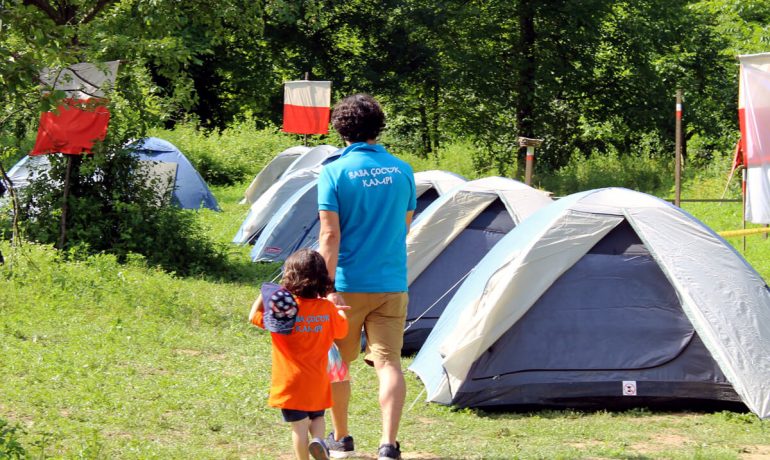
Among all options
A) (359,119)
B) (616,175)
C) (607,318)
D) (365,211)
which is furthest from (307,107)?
(365,211)

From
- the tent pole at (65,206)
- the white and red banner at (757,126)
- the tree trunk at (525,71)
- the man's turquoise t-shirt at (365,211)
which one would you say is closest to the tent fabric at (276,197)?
the tent pole at (65,206)

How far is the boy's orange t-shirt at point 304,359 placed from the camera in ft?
15.4

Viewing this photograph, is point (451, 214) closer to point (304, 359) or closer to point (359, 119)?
point (359, 119)

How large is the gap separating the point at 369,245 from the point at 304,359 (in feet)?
2.21

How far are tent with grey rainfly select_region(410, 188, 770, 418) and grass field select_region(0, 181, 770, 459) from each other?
0.56 feet

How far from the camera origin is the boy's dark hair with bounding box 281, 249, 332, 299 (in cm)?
473

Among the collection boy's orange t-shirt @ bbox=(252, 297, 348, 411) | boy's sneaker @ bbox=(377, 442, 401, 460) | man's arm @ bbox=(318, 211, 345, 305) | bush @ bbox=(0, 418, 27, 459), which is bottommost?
boy's sneaker @ bbox=(377, 442, 401, 460)

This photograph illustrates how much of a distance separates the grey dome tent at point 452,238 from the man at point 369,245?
3.45 m

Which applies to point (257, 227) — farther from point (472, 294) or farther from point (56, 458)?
point (56, 458)

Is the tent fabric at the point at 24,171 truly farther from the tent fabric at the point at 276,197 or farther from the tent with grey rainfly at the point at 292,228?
the tent fabric at the point at 276,197

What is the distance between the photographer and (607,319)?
6746mm

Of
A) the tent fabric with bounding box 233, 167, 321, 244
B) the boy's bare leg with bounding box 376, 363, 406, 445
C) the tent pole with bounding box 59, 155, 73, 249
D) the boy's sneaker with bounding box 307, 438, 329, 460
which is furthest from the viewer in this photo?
the tent fabric with bounding box 233, 167, 321, 244

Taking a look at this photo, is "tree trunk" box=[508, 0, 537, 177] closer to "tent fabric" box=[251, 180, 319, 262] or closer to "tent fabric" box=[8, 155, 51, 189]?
"tent fabric" box=[8, 155, 51, 189]

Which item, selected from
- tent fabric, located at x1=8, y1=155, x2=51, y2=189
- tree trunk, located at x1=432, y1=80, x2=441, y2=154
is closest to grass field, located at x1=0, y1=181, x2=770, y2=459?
tent fabric, located at x1=8, y1=155, x2=51, y2=189
